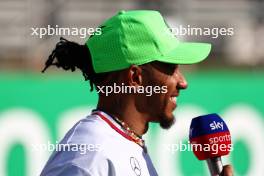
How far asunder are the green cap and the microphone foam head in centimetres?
22

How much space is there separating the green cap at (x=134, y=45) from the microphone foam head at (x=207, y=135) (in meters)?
0.22

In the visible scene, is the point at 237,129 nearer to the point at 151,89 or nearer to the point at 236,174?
the point at 236,174

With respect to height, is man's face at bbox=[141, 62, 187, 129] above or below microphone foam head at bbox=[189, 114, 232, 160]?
above

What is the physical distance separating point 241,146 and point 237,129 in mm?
118

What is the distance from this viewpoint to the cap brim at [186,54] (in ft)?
9.18

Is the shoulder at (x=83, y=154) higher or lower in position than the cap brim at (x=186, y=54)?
lower

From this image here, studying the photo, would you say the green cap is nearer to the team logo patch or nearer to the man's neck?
the man's neck

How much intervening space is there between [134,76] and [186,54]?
0.56ft

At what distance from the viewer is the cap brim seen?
2.80 metres

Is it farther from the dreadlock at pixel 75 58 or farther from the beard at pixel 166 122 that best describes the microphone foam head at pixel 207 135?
the dreadlock at pixel 75 58

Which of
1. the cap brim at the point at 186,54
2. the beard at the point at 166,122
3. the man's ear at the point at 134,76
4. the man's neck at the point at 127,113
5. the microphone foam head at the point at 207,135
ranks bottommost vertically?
the microphone foam head at the point at 207,135

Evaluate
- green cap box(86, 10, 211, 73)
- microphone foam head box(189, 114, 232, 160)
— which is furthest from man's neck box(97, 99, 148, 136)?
microphone foam head box(189, 114, 232, 160)

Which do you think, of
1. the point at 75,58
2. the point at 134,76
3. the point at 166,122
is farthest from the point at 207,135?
the point at 75,58

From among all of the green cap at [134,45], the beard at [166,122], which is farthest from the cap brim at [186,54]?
the beard at [166,122]
